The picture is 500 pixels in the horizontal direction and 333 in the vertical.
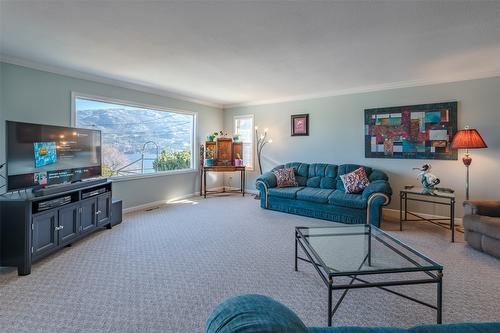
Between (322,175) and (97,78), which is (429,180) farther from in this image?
(97,78)

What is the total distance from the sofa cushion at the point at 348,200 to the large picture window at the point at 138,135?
358 centimetres

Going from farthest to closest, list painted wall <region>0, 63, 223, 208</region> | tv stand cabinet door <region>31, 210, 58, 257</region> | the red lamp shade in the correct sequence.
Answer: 1. the red lamp shade
2. painted wall <region>0, 63, 223, 208</region>
3. tv stand cabinet door <region>31, 210, 58, 257</region>

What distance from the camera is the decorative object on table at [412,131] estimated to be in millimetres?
4123

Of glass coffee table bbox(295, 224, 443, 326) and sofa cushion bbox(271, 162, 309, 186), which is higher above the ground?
sofa cushion bbox(271, 162, 309, 186)

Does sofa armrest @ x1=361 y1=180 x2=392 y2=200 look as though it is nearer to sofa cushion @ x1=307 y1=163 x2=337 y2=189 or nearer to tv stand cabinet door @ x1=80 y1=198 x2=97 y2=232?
sofa cushion @ x1=307 y1=163 x2=337 y2=189

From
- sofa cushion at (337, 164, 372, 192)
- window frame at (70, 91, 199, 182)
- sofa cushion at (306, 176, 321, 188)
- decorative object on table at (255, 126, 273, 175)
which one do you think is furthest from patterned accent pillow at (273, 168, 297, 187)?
window frame at (70, 91, 199, 182)

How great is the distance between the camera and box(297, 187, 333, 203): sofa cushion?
4305 millimetres

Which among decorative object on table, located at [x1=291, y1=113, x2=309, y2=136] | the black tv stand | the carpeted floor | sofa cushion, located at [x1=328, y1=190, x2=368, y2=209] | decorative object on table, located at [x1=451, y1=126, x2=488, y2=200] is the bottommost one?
the carpeted floor

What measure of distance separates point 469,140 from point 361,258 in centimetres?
274

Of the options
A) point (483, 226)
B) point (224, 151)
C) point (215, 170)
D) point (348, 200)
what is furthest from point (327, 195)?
point (224, 151)

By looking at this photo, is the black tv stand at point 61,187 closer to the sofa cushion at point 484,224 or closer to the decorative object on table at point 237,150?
the decorative object on table at point 237,150

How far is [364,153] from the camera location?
4.92 meters

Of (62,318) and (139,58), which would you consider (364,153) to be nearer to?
(139,58)

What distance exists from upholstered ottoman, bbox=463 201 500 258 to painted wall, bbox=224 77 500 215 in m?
1.03
